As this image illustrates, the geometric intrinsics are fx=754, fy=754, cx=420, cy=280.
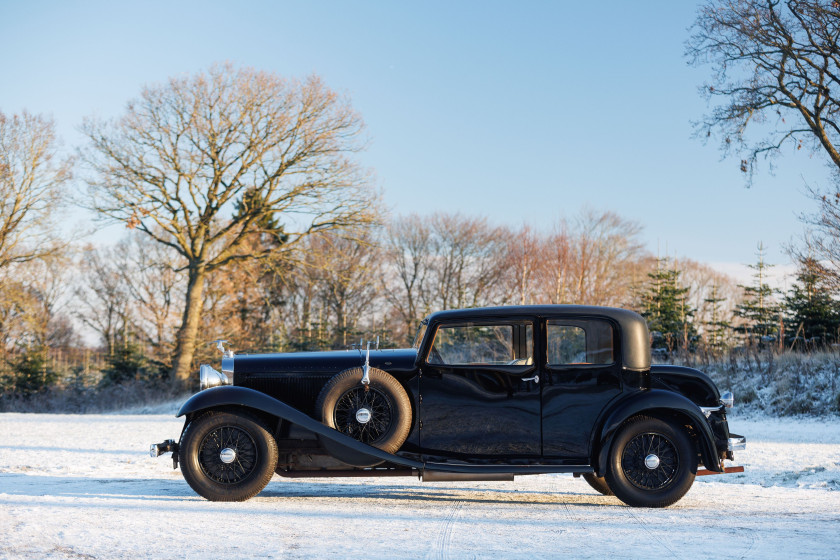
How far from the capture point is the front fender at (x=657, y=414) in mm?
6445

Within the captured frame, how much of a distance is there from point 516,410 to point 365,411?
52.4 inches

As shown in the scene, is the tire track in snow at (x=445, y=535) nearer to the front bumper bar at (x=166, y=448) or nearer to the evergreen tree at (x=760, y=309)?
the front bumper bar at (x=166, y=448)

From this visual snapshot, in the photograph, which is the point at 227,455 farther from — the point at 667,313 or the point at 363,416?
the point at 667,313

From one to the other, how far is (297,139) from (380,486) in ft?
74.0

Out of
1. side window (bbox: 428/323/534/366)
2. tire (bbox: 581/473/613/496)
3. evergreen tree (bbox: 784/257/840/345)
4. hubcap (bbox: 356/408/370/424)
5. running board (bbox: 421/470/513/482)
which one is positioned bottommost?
tire (bbox: 581/473/613/496)

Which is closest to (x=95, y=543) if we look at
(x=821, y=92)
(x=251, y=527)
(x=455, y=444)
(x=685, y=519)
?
(x=251, y=527)

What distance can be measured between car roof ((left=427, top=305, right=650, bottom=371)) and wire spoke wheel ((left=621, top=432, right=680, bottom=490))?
64 centimetres

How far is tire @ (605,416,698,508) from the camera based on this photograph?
21.3 ft

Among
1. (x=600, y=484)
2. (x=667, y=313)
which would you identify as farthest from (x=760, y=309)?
(x=600, y=484)

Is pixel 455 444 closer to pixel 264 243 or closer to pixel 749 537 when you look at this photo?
pixel 749 537

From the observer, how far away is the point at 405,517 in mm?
5891

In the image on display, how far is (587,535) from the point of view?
520cm

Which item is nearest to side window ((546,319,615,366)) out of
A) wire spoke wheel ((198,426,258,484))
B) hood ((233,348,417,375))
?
hood ((233,348,417,375))

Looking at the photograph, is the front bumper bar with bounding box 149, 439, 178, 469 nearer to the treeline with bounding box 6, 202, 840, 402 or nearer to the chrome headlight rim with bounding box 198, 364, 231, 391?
the chrome headlight rim with bounding box 198, 364, 231, 391
